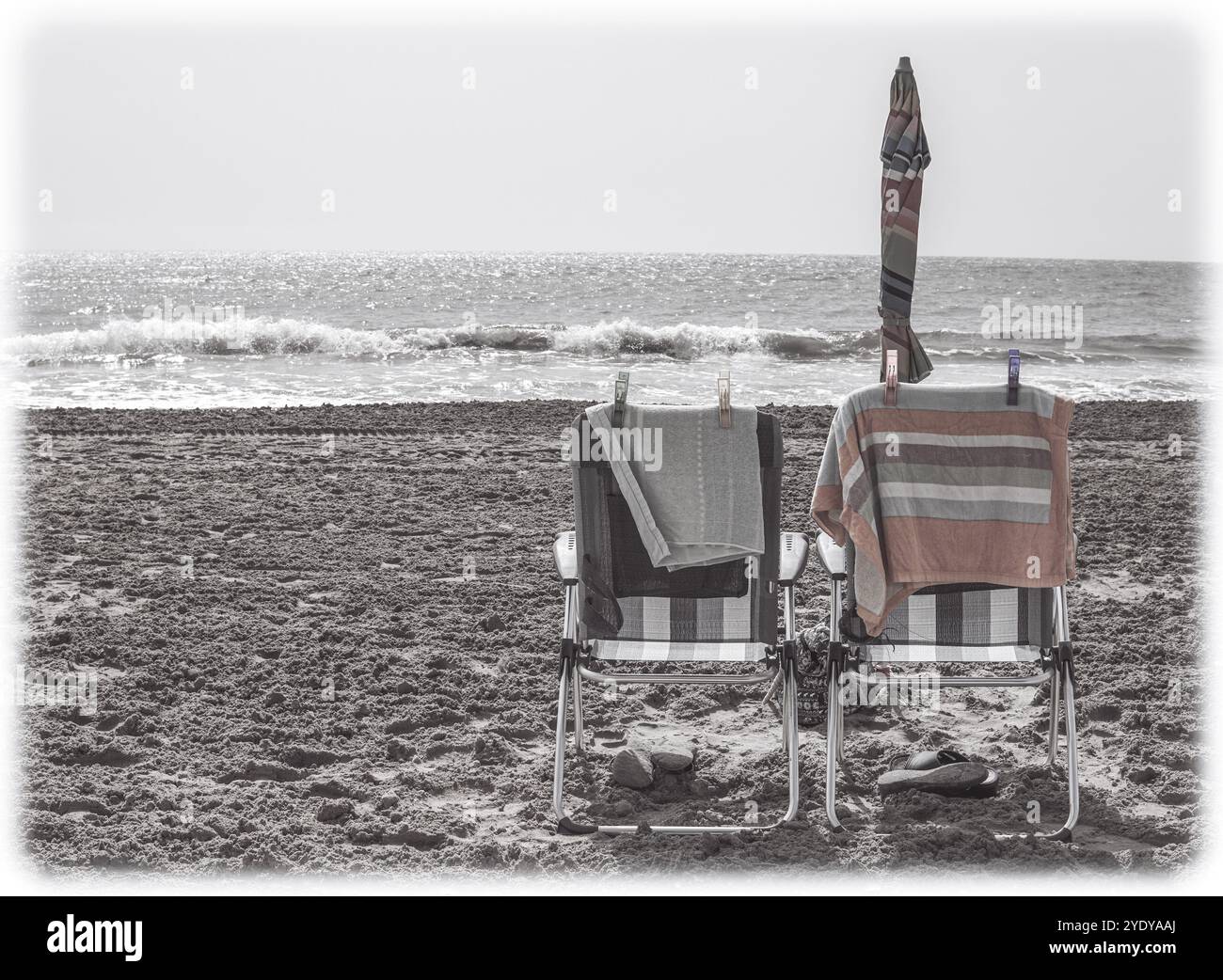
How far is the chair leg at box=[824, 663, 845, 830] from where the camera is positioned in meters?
3.19

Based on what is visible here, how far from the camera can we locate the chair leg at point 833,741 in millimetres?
3188

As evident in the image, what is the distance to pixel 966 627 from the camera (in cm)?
337

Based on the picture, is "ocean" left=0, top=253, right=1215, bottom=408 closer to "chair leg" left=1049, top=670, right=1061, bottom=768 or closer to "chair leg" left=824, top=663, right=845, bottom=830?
"chair leg" left=1049, top=670, right=1061, bottom=768

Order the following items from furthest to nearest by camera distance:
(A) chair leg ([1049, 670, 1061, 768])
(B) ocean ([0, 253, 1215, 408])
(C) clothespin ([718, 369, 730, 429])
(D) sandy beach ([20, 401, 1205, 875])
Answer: (B) ocean ([0, 253, 1215, 408]) → (A) chair leg ([1049, 670, 1061, 768]) → (C) clothespin ([718, 369, 730, 429]) → (D) sandy beach ([20, 401, 1205, 875])

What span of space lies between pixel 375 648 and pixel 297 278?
39.3m

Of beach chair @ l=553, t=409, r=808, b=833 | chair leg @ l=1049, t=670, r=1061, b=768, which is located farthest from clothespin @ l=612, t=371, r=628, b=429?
chair leg @ l=1049, t=670, r=1061, b=768

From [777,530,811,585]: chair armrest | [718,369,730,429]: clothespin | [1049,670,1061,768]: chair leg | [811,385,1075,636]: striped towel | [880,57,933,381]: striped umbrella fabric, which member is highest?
[880,57,933,381]: striped umbrella fabric

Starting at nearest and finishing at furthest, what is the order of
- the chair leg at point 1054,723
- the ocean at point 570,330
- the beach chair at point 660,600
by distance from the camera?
the beach chair at point 660,600 < the chair leg at point 1054,723 < the ocean at point 570,330

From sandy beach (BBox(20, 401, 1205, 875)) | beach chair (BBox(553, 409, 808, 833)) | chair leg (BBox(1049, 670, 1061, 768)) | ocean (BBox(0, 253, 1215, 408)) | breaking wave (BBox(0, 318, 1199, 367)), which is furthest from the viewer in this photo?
breaking wave (BBox(0, 318, 1199, 367))

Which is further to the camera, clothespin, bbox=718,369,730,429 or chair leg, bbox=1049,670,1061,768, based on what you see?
chair leg, bbox=1049,670,1061,768

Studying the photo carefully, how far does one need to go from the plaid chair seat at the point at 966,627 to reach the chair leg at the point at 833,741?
0.15 metres

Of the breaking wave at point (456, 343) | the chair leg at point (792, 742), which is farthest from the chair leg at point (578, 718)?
the breaking wave at point (456, 343)

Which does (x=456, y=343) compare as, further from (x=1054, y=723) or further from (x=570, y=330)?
(x=1054, y=723)

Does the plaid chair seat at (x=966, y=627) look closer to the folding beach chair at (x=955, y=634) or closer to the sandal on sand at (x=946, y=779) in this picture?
the folding beach chair at (x=955, y=634)
